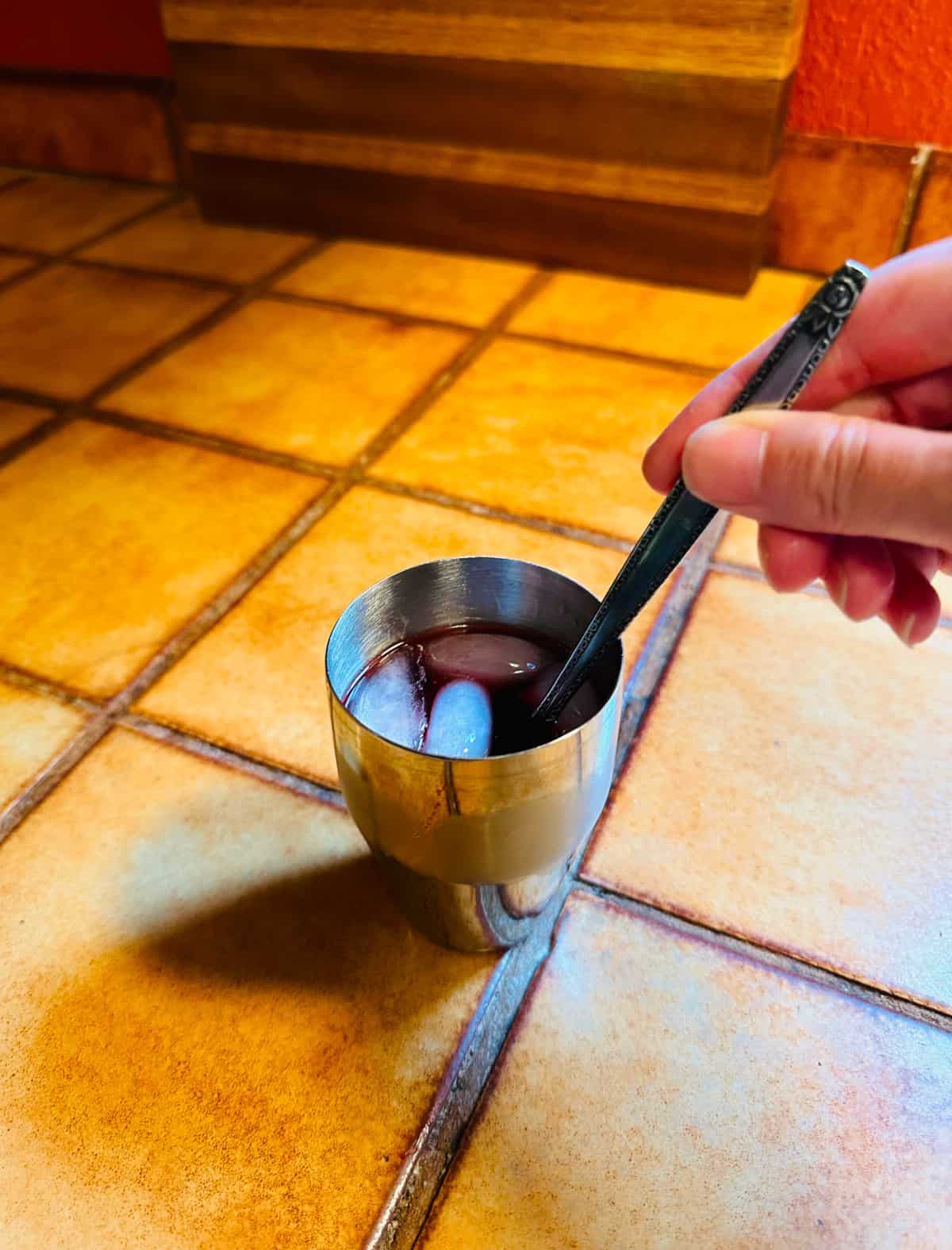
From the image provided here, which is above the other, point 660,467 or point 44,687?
point 660,467

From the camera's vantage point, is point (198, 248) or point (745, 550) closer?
point (745, 550)

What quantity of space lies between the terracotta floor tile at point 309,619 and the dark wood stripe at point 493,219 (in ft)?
1.50

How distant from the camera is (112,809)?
19.7 inches

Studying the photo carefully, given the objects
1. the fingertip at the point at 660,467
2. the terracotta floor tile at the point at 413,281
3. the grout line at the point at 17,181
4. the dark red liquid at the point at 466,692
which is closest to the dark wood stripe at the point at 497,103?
the terracotta floor tile at the point at 413,281

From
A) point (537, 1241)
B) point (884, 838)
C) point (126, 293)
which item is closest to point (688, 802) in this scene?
point (884, 838)

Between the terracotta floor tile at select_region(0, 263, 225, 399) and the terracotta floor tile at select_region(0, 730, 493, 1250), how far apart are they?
0.51 m

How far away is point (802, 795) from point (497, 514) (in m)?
0.30

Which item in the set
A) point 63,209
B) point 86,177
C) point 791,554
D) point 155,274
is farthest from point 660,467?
point 86,177

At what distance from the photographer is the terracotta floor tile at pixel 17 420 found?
804 mm

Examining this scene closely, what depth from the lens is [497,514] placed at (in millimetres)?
690

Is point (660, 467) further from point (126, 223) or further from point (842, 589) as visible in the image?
point (126, 223)

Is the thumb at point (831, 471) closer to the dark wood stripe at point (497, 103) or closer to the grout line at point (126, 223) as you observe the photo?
the dark wood stripe at point (497, 103)

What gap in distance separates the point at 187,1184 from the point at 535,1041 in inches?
5.7

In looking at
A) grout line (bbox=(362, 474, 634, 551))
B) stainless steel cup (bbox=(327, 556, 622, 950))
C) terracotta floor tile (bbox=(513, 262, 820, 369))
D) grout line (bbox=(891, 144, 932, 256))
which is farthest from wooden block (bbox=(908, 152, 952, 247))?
stainless steel cup (bbox=(327, 556, 622, 950))
